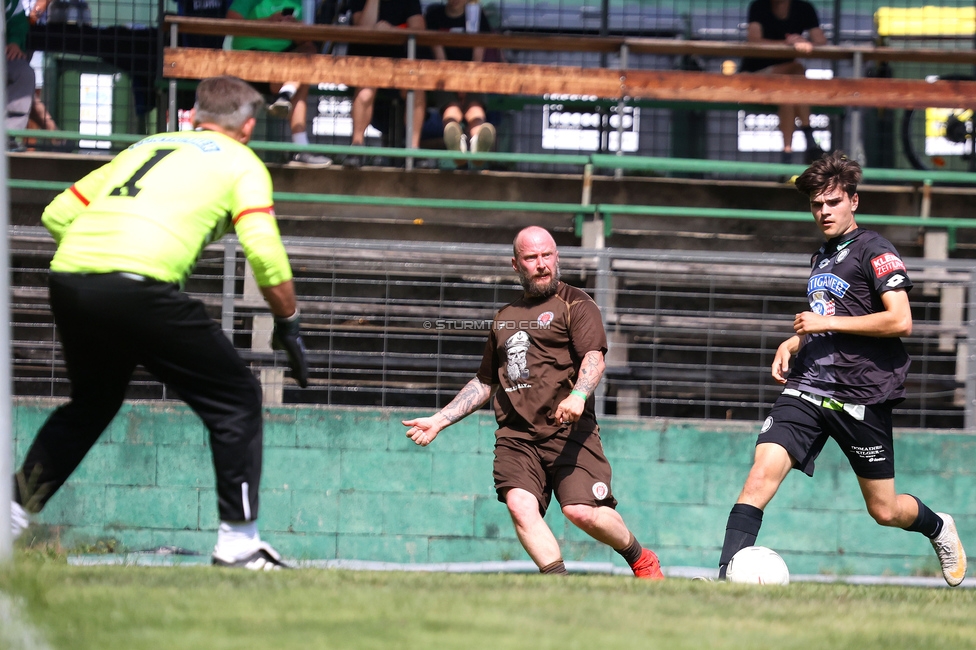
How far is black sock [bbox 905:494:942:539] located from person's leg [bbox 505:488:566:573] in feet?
6.07

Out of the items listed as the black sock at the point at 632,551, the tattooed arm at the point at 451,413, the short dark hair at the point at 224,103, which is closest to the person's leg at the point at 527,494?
the tattooed arm at the point at 451,413

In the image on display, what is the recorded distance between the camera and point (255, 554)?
471 cm

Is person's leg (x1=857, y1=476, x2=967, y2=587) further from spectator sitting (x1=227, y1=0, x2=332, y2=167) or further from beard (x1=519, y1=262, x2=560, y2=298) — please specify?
spectator sitting (x1=227, y1=0, x2=332, y2=167)

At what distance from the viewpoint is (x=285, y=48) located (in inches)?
430

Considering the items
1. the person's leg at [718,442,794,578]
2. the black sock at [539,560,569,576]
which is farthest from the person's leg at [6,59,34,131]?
the person's leg at [718,442,794,578]

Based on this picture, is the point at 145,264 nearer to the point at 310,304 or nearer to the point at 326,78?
the point at 310,304

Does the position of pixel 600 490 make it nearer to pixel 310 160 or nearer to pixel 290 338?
pixel 290 338

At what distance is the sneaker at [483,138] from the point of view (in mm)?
9767

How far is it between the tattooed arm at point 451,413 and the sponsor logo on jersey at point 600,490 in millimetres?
771

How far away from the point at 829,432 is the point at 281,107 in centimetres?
596

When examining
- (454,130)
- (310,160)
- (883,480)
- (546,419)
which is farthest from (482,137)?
(883,480)

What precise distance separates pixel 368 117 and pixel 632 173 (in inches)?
102

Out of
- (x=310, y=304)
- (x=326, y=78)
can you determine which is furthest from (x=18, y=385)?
(x=326, y=78)

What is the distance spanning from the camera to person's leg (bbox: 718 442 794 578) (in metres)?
5.57
